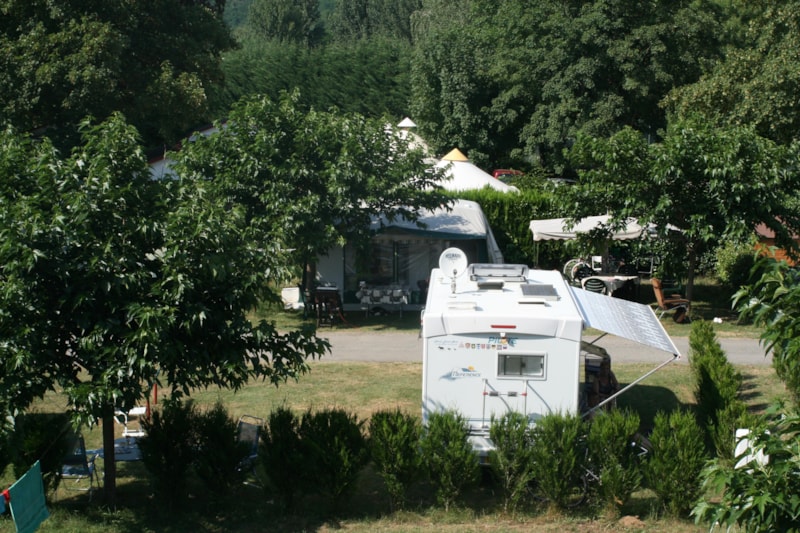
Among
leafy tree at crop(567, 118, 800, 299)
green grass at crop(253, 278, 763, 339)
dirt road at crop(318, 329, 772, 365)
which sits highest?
leafy tree at crop(567, 118, 800, 299)

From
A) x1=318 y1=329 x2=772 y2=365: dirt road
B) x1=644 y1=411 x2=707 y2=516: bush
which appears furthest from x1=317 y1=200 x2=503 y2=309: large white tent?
x1=644 y1=411 x2=707 y2=516: bush

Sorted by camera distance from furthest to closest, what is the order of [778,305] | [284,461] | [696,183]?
1. [696,183]
2. [284,461]
3. [778,305]

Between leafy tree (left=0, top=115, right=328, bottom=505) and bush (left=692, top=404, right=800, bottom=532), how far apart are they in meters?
4.52

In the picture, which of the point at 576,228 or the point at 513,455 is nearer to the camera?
the point at 513,455

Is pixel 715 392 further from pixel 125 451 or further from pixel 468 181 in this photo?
pixel 468 181

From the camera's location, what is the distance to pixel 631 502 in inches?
344

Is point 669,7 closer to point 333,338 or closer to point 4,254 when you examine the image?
point 333,338

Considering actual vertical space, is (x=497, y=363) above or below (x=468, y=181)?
below

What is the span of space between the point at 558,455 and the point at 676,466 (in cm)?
112

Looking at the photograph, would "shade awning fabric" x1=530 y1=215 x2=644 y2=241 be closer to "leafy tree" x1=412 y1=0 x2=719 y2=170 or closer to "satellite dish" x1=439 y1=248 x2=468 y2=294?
"satellite dish" x1=439 y1=248 x2=468 y2=294

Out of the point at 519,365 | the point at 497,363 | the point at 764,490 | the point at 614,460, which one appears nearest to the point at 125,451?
the point at 497,363

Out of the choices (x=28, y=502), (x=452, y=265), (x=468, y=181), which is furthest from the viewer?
(x=468, y=181)

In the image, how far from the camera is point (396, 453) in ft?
27.5

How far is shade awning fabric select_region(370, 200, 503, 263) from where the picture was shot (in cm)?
1870
